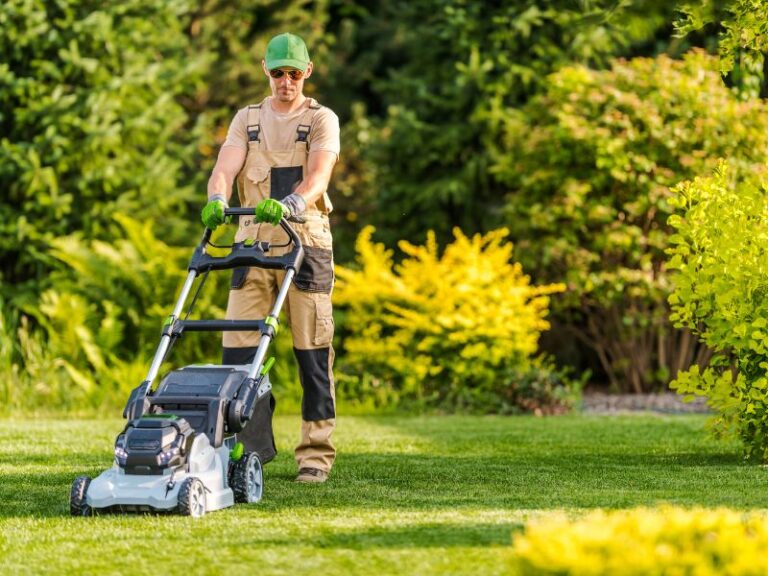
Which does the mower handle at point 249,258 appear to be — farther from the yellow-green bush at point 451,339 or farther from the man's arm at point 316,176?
the yellow-green bush at point 451,339

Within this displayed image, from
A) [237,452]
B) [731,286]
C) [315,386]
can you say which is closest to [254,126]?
[315,386]

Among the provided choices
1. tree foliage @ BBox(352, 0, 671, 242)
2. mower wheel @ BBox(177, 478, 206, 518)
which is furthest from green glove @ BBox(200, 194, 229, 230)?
tree foliage @ BBox(352, 0, 671, 242)

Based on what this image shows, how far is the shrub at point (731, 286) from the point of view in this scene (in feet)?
20.1

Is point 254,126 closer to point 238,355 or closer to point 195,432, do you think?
point 238,355

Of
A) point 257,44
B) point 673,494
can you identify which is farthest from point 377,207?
point 673,494

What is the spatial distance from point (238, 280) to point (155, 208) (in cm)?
721

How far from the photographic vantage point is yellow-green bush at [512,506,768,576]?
2969 mm

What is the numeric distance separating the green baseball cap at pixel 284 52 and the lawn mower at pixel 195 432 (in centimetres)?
78

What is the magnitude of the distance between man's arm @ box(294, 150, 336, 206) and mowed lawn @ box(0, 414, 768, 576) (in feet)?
4.18

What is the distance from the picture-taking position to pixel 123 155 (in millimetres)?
12484

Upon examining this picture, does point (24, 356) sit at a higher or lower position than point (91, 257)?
lower

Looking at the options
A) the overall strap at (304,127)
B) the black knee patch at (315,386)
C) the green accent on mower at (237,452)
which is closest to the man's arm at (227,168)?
the overall strap at (304,127)

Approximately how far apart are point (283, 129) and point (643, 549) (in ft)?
10.8

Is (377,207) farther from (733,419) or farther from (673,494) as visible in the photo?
(673,494)
